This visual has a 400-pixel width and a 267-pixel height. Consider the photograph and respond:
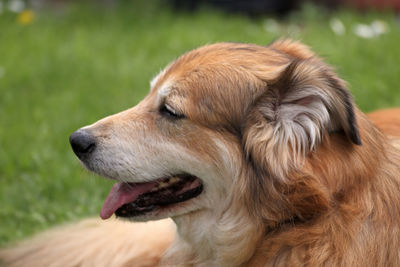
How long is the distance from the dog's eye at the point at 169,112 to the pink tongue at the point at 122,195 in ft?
1.26

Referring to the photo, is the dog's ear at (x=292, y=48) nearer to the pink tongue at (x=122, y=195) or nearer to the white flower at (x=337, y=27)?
the pink tongue at (x=122, y=195)

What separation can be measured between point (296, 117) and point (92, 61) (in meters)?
4.79

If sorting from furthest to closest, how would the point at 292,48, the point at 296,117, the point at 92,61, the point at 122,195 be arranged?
the point at 92,61 → the point at 292,48 → the point at 122,195 → the point at 296,117

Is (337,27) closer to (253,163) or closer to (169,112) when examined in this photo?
(169,112)

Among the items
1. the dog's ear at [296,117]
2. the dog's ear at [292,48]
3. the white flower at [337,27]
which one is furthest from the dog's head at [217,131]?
the white flower at [337,27]

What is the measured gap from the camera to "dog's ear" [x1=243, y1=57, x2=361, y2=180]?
2.67 meters

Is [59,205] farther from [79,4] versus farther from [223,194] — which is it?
[79,4]

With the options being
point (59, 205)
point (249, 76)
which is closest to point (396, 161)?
point (249, 76)

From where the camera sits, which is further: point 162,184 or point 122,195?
point 122,195

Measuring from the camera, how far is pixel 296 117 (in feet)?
9.21

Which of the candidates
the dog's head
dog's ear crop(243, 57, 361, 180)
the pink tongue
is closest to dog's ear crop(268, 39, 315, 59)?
the dog's head

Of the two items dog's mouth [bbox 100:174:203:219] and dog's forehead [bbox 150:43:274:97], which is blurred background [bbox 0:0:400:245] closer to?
dog's forehead [bbox 150:43:274:97]

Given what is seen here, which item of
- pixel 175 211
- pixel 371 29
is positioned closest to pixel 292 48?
pixel 175 211

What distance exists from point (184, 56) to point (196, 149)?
2.06ft
